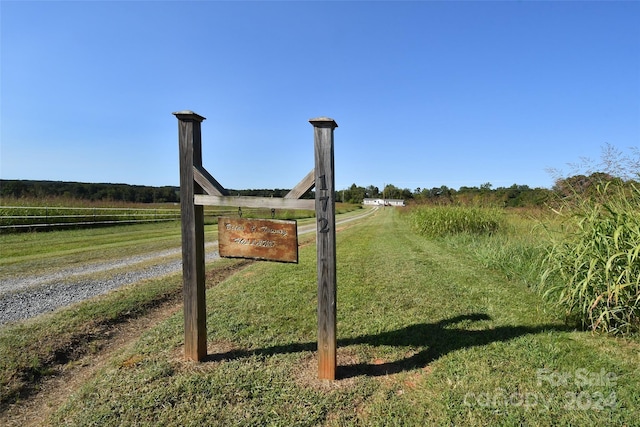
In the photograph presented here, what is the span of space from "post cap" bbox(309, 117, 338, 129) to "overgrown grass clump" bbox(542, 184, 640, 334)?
290 centimetres

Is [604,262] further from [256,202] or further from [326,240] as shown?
[256,202]

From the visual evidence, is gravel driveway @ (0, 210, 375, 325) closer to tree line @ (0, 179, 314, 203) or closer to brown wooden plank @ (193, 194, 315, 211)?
brown wooden plank @ (193, 194, 315, 211)

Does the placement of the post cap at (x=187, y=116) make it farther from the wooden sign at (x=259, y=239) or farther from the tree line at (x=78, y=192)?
the tree line at (x=78, y=192)

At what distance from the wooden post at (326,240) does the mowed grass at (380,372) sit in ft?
0.84

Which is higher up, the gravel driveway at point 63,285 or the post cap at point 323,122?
the post cap at point 323,122

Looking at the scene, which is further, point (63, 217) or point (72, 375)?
point (63, 217)

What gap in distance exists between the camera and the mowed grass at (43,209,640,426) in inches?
97.6

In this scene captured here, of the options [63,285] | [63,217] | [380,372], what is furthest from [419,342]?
[63,217]

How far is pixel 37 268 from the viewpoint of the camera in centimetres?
737

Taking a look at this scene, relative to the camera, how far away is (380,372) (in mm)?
3109

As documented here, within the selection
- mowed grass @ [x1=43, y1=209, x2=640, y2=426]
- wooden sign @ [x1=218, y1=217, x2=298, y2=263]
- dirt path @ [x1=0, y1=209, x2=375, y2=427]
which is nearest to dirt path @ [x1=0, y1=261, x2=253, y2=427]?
dirt path @ [x1=0, y1=209, x2=375, y2=427]

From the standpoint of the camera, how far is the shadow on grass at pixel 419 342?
10.5 ft

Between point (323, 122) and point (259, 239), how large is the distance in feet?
3.77

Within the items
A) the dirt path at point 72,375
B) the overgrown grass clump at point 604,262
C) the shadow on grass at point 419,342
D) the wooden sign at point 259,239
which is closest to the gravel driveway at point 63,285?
the dirt path at point 72,375
